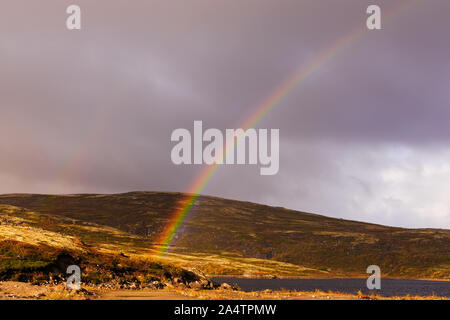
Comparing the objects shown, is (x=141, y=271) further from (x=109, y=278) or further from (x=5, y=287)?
(x=5, y=287)

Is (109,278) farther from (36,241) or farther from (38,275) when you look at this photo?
(36,241)

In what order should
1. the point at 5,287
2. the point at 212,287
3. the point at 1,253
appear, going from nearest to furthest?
the point at 5,287 < the point at 1,253 < the point at 212,287

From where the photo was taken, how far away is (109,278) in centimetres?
5653
